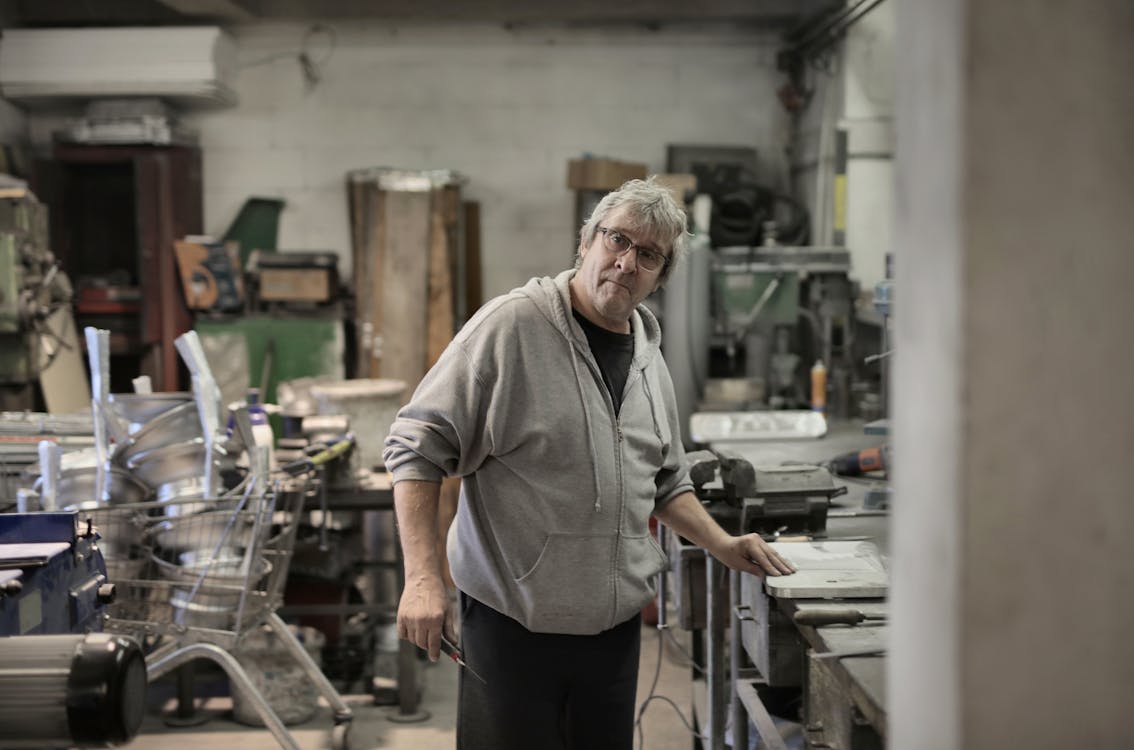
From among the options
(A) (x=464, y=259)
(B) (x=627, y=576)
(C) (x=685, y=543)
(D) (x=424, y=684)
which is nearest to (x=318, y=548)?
(D) (x=424, y=684)

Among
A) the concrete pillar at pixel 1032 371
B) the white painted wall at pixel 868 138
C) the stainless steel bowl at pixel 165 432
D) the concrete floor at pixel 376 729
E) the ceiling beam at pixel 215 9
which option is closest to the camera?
the concrete pillar at pixel 1032 371

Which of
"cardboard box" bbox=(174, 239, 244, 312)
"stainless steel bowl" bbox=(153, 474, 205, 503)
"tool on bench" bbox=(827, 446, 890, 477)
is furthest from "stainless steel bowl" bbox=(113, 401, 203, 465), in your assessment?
"cardboard box" bbox=(174, 239, 244, 312)

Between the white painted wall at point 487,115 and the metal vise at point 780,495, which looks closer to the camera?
the metal vise at point 780,495

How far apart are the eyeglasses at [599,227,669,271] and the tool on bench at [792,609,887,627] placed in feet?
2.05

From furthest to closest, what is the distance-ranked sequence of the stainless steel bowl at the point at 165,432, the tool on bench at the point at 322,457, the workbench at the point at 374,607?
the workbench at the point at 374,607
the tool on bench at the point at 322,457
the stainless steel bowl at the point at 165,432

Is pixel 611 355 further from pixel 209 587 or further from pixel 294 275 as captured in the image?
pixel 294 275

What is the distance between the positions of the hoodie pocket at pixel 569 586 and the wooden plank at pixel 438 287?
365 cm

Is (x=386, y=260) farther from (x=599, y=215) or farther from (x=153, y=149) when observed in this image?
(x=599, y=215)

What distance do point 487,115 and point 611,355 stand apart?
4065mm

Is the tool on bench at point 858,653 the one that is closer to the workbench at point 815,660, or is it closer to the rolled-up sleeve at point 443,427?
the workbench at point 815,660

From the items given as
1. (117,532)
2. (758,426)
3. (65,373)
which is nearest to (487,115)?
(65,373)

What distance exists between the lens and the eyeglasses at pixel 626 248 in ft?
6.37

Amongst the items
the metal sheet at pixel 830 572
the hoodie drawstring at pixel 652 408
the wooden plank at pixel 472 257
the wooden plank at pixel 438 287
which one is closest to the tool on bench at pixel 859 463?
the metal sheet at pixel 830 572

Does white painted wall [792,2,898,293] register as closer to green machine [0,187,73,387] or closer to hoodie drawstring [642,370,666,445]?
hoodie drawstring [642,370,666,445]
